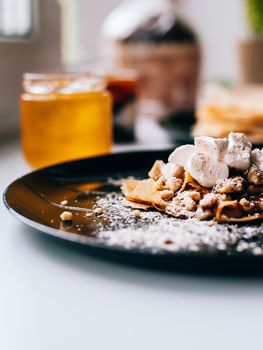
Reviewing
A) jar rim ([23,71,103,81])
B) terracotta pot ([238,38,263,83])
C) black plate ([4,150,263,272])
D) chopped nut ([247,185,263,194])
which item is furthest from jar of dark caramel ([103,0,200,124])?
chopped nut ([247,185,263,194])

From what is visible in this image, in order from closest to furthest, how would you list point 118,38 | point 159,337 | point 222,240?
point 159,337 → point 222,240 → point 118,38

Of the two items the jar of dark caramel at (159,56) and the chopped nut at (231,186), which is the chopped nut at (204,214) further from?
the jar of dark caramel at (159,56)

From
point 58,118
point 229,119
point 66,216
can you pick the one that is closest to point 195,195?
point 66,216

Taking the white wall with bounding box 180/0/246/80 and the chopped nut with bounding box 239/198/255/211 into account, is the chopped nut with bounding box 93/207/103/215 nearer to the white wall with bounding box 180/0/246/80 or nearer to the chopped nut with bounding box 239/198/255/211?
the chopped nut with bounding box 239/198/255/211

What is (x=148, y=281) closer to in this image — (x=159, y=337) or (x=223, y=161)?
(x=159, y=337)

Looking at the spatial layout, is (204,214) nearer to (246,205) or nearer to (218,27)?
(246,205)

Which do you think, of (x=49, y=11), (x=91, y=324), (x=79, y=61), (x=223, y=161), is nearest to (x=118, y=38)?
(x=49, y=11)

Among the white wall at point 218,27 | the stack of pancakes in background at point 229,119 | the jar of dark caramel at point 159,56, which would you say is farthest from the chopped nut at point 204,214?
the white wall at point 218,27
